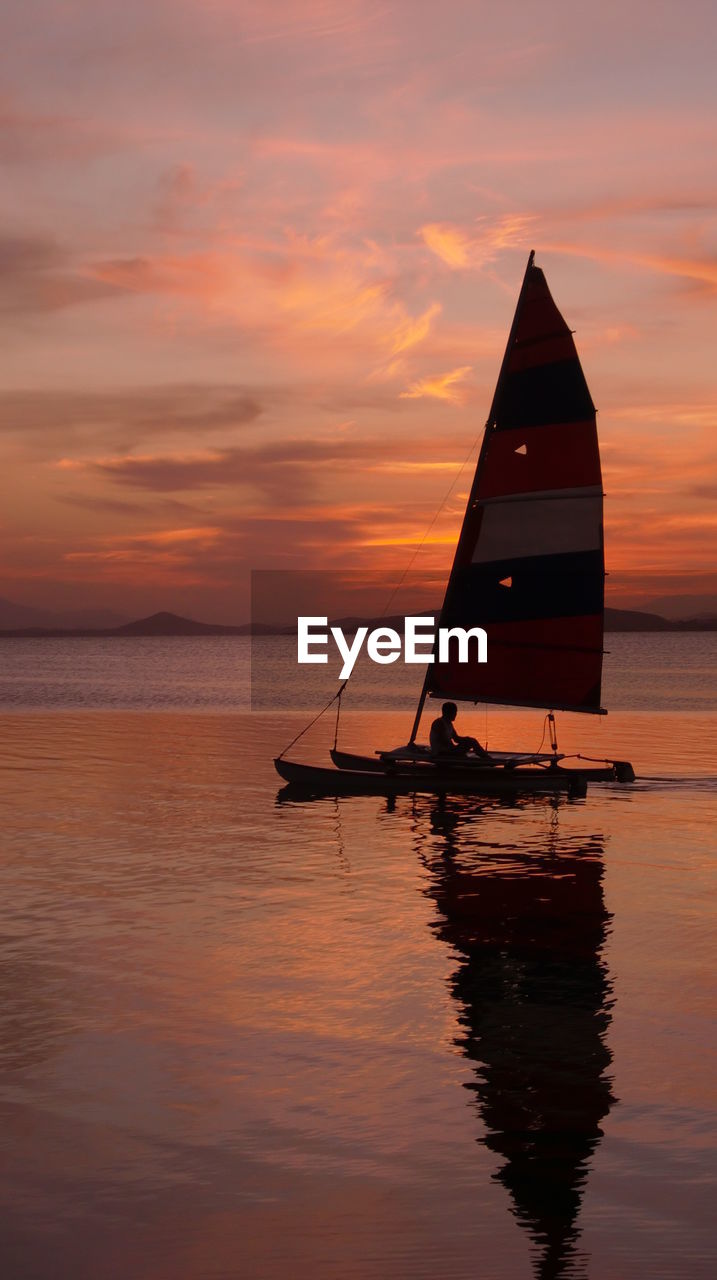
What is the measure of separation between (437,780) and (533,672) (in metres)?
4.72

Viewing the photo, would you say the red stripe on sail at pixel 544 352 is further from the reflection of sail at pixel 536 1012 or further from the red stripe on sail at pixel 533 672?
the reflection of sail at pixel 536 1012

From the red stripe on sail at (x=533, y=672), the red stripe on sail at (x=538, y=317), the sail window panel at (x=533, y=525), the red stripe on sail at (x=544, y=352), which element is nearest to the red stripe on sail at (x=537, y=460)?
the sail window panel at (x=533, y=525)

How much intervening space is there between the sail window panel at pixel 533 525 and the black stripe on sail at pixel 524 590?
325 mm

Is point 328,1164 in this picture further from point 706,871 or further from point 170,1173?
point 706,871

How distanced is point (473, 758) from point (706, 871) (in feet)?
29.1

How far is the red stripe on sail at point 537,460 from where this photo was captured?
32406mm

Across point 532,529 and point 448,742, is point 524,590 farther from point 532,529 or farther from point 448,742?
point 448,742

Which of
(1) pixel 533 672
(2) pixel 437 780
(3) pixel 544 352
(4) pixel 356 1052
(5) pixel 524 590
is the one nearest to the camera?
(4) pixel 356 1052

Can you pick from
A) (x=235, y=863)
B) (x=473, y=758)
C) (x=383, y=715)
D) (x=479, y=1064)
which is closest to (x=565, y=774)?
(x=473, y=758)

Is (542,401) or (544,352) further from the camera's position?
(544,352)

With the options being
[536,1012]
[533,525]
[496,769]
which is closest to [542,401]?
[533,525]

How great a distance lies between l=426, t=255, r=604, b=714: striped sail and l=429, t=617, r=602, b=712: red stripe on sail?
0.09 feet

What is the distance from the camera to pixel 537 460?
3244 centimetres

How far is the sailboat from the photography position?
3244cm
